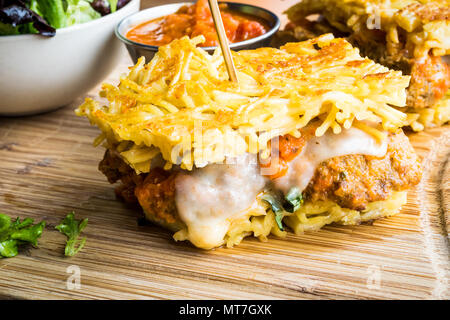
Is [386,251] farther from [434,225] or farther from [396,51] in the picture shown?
[396,51]

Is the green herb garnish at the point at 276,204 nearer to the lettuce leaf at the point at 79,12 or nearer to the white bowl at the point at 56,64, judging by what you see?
the white bowl at the point at 56,64

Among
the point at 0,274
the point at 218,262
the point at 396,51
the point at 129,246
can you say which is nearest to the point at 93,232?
the point at 129,246

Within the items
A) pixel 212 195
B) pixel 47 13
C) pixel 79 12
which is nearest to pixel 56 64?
pixel 47 13

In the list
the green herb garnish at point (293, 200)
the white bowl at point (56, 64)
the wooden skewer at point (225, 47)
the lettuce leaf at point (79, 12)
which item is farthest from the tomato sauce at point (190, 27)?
the green herb garnish at point (293, 200)

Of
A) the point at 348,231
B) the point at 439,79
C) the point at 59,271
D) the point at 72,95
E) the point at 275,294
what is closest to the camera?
the point at 275,294

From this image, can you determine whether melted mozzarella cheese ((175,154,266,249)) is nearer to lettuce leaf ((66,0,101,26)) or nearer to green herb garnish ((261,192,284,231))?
green herb garnish ((261,192,284,231))

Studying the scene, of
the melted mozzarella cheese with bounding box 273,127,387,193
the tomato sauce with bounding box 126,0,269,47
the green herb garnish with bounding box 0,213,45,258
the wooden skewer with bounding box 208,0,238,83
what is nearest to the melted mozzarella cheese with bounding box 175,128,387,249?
the melted mozzarella cheese with bounding box 273,127,387,193

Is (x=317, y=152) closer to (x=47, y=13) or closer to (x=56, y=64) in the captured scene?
(x=56, y=64)
